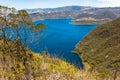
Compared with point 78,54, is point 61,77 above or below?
above

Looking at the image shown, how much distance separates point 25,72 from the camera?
26.6ft

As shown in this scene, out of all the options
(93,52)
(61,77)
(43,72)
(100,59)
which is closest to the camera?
(61,77)

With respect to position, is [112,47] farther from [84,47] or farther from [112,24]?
[112,24]

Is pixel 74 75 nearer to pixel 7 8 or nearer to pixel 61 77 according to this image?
pixel 61 77

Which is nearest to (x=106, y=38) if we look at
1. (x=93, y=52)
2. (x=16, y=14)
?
(x=93, y=52)

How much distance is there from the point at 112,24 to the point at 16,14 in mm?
131246

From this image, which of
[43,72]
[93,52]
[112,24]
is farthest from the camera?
[112,24]

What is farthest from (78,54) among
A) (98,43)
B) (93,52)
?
(98,43)

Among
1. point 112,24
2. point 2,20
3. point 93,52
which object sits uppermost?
point 2,20

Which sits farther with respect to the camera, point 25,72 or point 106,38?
point 106,38

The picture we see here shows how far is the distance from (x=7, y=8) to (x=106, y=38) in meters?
118

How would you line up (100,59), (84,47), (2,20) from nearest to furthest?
(2,20) < (100,59) < (84,47)

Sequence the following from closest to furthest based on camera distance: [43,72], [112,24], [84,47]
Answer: [43,72], [84,47], [112,24]

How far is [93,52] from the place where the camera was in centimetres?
13412
